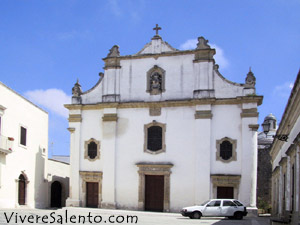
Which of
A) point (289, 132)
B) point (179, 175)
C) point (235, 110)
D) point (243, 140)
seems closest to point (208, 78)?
point (235, 110)

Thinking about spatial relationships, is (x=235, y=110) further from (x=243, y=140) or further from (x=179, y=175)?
(x=179, y=175)

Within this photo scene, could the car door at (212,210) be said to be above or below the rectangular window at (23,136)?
below

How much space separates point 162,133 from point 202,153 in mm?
2906

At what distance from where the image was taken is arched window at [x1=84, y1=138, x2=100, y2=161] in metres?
27.5

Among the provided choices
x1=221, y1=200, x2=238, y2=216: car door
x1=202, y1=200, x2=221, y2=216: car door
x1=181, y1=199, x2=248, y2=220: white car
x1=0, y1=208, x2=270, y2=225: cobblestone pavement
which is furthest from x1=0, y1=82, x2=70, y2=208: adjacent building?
x1=221, y1=200, x2=238, y2=216: car door

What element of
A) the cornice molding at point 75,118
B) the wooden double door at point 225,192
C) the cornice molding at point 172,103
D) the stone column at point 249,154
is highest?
the cornice molding at point 172,103

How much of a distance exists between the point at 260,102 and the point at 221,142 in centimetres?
335

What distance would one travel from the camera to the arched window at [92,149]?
1085 inches

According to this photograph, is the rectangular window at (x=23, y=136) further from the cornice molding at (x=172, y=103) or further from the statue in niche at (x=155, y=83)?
the statue in niche at (x=155, y=83)

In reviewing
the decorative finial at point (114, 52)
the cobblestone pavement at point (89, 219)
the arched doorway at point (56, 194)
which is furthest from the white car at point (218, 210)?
the arched doorway at point (56, 194)

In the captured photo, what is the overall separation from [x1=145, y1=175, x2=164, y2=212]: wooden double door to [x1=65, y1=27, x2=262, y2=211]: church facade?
0.20ft

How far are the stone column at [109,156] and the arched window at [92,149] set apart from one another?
0.49 metres

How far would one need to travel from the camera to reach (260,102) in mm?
25156

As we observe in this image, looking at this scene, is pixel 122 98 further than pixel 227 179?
Yes
